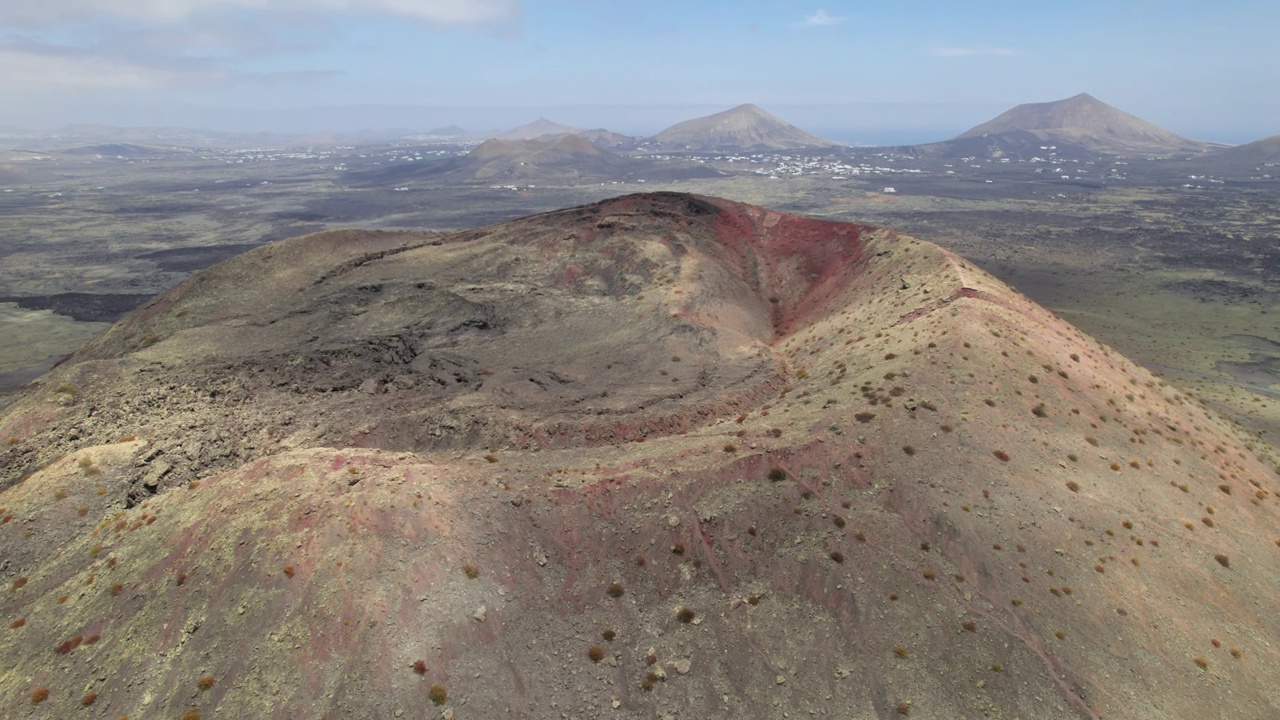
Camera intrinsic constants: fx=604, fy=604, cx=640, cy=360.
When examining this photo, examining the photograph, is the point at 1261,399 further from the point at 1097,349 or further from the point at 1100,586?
the point at 1100,586

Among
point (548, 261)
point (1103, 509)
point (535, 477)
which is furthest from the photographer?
point (548, 261)

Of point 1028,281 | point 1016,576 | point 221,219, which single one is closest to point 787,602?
point 1016,576

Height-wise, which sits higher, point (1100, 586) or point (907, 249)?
point (907, 249)

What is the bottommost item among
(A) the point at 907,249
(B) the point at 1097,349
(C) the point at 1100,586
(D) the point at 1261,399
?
(D) the point at 1261,399

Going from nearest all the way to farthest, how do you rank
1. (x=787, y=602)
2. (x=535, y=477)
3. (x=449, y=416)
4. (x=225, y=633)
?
(x=225, y=633)
(x=787, y=602)
(x=535, y=477)
(x=449, y=416)

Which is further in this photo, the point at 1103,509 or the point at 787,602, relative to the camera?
the point at 1103,509

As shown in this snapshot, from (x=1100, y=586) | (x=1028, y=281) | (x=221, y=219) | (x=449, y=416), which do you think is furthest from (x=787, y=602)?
(x=221, y=219)
